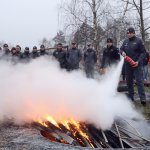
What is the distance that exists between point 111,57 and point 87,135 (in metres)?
6.12

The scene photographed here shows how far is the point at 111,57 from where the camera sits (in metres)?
13.0

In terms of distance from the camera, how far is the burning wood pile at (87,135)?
6.91m

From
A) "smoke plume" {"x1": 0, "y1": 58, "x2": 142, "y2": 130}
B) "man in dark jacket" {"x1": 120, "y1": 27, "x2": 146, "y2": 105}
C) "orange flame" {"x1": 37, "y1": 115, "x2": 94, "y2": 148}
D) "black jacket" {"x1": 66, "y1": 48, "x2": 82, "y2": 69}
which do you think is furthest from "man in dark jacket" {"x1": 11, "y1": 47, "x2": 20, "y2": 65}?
"man in dark jacket" {"x1": 120, "y1": 27, "x2": 146, "y2": 105}

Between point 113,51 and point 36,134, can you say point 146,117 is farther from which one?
point 113,51

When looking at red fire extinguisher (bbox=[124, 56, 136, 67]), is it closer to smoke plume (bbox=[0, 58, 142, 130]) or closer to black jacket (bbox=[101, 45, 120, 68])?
smoke plume (bbox=[0, 58, 142, 130])

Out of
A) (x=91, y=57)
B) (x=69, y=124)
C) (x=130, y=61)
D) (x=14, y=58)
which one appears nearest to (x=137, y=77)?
(x=130, y=61)

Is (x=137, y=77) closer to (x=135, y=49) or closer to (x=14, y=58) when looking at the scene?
(x=135, y=49)

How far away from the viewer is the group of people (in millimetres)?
10367

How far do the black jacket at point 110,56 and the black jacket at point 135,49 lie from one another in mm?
2309

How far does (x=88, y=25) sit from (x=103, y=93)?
17.4 meters

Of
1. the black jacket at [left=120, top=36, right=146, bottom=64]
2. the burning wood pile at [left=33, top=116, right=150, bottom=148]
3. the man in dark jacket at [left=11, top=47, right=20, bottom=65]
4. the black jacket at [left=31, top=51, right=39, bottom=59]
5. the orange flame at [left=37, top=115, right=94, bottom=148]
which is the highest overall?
the black jacket at [left=120, top=36, right=146, bottom=64]

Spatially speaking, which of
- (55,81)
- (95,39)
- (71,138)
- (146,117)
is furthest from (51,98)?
(95,39)

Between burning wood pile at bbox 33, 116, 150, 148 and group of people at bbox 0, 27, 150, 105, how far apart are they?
2.74 meters

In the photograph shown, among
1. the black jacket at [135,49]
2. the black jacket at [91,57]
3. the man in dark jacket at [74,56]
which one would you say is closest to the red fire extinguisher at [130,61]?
the black jacket at [135,49]
